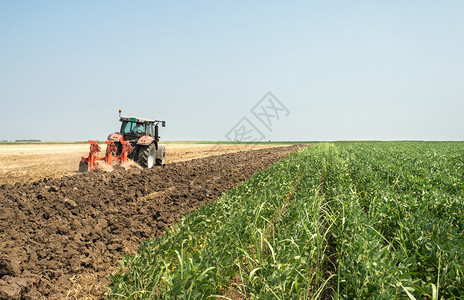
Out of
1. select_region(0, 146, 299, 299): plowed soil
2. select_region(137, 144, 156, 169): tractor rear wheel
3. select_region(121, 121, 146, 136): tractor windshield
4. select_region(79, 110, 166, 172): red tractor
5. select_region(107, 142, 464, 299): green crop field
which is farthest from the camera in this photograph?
select_region(121, 121, 146, 136): tractor windshield

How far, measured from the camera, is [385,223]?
16.1ft

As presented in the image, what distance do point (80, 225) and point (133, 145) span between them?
7.42 m

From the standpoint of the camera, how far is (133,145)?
505 inches

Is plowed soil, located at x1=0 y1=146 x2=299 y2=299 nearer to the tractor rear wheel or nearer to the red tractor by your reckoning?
the red tractor

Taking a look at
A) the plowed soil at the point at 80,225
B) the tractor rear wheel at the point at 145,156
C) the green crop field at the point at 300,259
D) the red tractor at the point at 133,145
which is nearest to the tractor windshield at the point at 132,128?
the red tractor at the point at 133,145

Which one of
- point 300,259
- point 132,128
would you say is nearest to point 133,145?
point 132,128

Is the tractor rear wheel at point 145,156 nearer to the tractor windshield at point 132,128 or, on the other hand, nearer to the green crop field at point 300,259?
the tractor windshield at point 132,128

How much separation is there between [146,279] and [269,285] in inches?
48.4

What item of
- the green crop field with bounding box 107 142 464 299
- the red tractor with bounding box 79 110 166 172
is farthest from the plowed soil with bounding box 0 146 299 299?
Result: the red tractor with bounding box 79 110 166 172

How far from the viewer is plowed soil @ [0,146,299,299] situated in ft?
12.7

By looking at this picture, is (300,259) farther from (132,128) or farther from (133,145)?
(132,128)

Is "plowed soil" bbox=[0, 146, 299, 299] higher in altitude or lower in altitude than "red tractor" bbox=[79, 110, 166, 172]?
lower

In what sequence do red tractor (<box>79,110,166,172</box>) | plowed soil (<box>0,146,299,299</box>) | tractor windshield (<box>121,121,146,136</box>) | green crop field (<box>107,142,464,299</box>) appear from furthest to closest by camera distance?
tractor windshield (<box>121,121,146,136</box>)
red tractor (<box>79,110,166,172</box>)
plowed soil (<box>0,146,299,299</box>)
green crop field (<box>107,142,464,299</box>)

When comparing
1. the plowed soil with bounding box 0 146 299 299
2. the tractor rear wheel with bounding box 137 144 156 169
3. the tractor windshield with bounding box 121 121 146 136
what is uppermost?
the tractor windshield with bounding box 121 121 146 136
